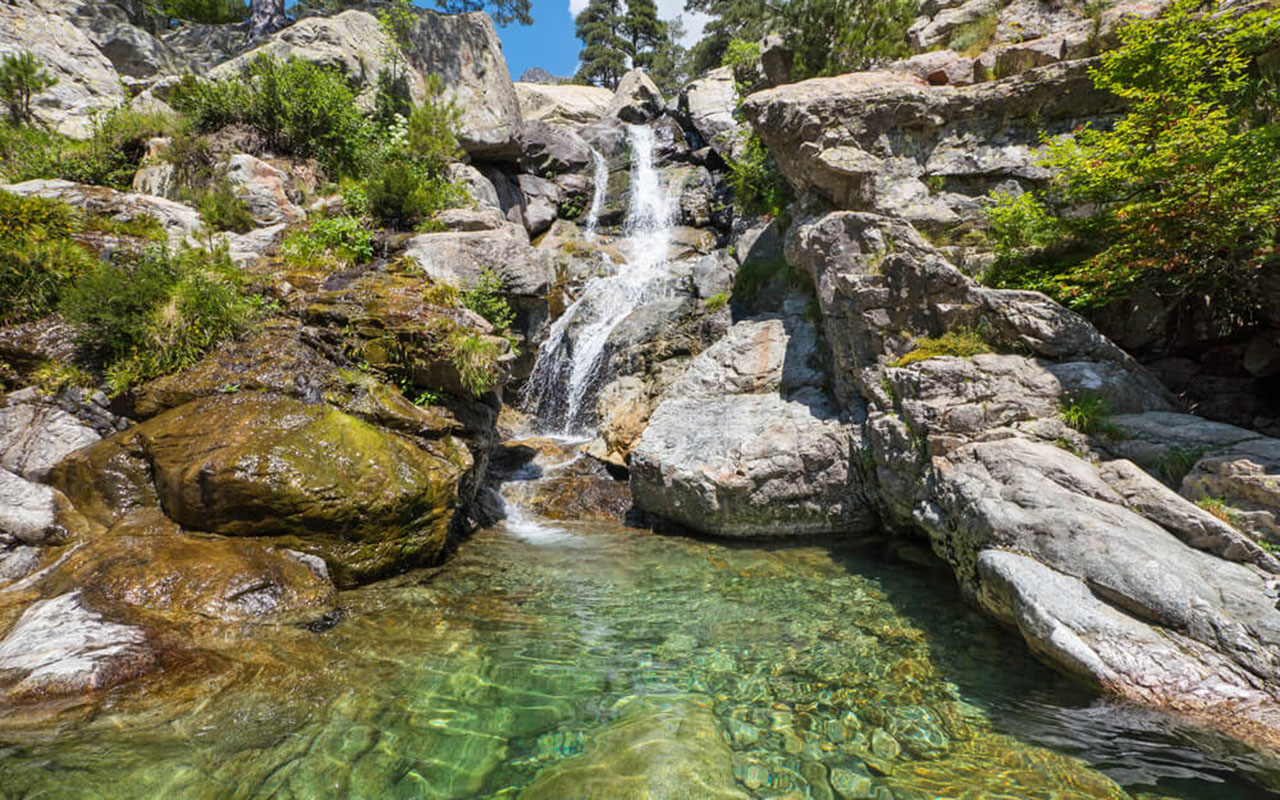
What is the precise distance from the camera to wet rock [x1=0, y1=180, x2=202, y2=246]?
8.26m

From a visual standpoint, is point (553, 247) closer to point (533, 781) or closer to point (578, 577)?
point (578, 577)

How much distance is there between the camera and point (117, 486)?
5422mm

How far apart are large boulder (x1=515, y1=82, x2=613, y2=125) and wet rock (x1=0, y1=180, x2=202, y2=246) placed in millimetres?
24268

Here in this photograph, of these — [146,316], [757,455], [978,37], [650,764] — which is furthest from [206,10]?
[650,764]

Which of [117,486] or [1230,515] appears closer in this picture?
[1230,515]

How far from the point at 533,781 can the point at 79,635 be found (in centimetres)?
370

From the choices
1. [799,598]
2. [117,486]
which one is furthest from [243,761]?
[799,598]

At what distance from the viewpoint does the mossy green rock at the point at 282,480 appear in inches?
205

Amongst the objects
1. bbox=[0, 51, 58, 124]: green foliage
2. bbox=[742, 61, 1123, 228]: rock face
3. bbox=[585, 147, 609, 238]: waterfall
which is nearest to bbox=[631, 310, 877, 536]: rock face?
bbox=[742, 61, 1123, 228]: rock face

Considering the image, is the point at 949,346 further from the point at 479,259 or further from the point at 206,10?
the point at 206,10

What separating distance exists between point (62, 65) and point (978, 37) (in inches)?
1015

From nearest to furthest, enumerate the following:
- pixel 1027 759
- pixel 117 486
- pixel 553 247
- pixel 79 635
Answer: pixel 1027 759 → pixel 79 635 → pixel 117 486 → pixel 553 247

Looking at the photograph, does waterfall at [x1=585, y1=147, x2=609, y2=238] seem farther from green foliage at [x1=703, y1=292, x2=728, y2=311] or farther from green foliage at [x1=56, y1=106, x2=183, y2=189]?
green foliage at [x1=56, y1=106, x2=183, y2=189]

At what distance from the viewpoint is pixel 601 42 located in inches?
1626
